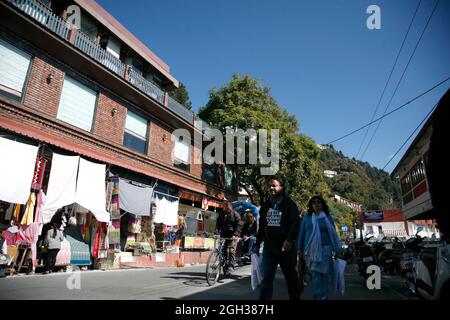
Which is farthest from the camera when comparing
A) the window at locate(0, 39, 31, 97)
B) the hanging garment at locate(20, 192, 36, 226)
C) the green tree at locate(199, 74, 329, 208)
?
the green tree at locate(199, 74, 329, 208)

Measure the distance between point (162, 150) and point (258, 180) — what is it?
447 inches

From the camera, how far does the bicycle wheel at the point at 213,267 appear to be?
6850mm

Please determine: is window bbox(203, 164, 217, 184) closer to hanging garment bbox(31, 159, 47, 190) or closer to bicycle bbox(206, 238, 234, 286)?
hanging garment bbox(31, 159, 47, 190)

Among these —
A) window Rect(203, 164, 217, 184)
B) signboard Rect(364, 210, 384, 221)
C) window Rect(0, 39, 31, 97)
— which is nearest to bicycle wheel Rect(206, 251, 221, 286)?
window Rect(0, 39, 31, 97)

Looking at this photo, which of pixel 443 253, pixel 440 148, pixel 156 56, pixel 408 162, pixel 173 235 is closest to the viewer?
pixel 440 148

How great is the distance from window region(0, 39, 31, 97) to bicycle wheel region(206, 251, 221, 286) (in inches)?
343

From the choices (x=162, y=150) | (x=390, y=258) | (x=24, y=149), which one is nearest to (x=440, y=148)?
(x=24, y=149)

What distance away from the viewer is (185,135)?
19.8 metres

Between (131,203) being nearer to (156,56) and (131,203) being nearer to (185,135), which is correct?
(185,135)

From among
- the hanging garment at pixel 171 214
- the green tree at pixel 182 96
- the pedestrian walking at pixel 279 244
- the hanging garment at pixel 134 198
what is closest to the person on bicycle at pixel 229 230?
the pedestrian walking at pixel 279 244

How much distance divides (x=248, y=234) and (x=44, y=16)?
11.4 metres

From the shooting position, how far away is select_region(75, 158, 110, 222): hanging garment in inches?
399

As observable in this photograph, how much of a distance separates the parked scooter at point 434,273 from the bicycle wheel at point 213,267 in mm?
4059

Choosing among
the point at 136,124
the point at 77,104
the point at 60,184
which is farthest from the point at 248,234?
the point at 136,124
